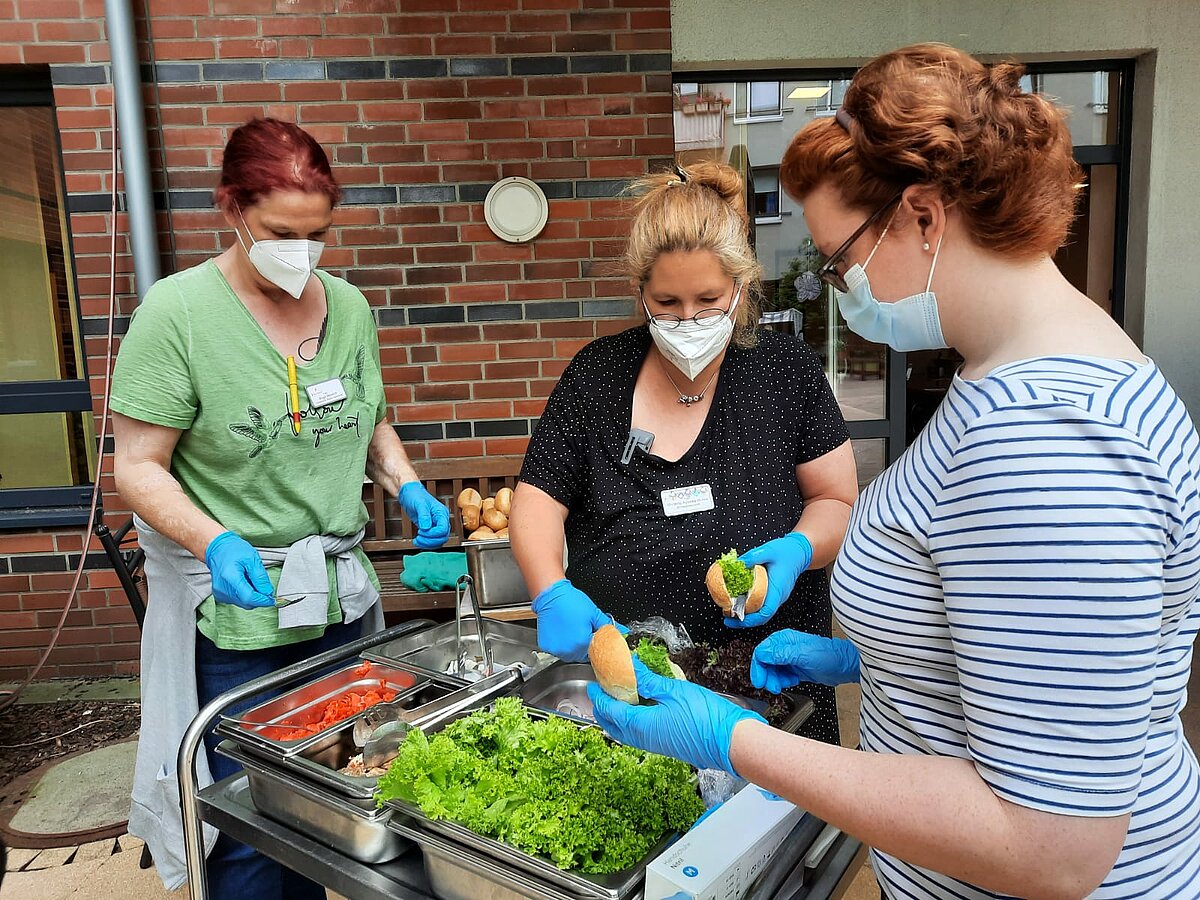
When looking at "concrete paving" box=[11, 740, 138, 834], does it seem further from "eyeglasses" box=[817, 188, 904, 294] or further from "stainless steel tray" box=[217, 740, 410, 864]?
"eyeglasses" box=[817, 188, 904, 294]

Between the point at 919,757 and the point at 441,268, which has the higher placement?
the point at 441,268

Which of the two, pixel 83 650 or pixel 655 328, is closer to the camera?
pixel 655 328

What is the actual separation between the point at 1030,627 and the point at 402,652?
156cm

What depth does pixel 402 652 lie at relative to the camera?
6.66 feet

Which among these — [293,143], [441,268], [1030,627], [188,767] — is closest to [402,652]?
[188,767]

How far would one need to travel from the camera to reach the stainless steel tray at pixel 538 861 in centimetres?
113

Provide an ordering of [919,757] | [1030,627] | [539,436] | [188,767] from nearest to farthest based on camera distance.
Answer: [1030,627] < [919,757] < [188,767] < [539,436]

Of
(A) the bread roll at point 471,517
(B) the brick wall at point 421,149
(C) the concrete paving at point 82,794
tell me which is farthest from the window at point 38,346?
(A) the bread roll at point 471,517

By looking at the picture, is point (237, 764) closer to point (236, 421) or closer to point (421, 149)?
point (236, 421)

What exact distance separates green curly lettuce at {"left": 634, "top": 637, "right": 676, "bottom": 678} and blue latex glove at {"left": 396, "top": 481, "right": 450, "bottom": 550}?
Result: 2.78 ft

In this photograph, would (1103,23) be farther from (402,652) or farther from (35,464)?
(35,464)

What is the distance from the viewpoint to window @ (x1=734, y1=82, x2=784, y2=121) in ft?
15.0

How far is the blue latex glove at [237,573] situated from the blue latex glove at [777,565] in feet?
3.44

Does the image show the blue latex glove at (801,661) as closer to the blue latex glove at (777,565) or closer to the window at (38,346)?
the blue latex glove at (777,565)
